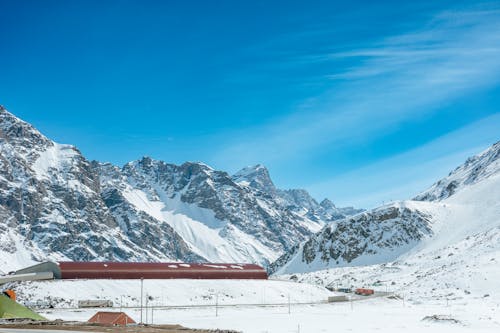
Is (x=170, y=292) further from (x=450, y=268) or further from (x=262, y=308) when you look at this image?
(x=450, y=268)

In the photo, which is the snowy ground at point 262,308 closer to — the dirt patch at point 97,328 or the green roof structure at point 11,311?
the green roof structure at point 11,311

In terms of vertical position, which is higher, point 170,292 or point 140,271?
point 140,271

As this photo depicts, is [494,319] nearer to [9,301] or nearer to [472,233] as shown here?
[9,301]

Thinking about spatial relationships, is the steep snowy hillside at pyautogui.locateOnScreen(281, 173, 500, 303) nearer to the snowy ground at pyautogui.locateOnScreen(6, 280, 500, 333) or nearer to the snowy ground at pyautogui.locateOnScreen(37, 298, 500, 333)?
the snowy ground at pyautogui.locateOnScreen(6, 280, 500, 333)

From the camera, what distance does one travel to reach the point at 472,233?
171625 mm

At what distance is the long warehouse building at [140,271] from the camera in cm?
9775

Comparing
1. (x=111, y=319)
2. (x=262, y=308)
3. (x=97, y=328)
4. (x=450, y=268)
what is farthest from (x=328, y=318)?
(x=450, y=268)

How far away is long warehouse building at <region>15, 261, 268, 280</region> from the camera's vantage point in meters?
97.8

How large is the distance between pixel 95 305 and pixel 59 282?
1201 centimetres

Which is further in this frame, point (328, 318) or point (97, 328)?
point (328, 318)

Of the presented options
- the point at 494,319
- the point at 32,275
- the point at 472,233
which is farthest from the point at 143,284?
the point at 472,233

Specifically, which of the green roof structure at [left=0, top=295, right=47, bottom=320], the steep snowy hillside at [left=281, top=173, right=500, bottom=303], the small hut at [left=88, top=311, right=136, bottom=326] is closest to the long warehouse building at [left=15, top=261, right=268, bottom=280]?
the steep snowy hillside at [left=281, top=173, right=500, bottom=303]

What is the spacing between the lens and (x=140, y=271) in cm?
10338

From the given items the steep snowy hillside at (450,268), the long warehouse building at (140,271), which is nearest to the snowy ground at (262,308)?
the long warehouse building at (140,271)
